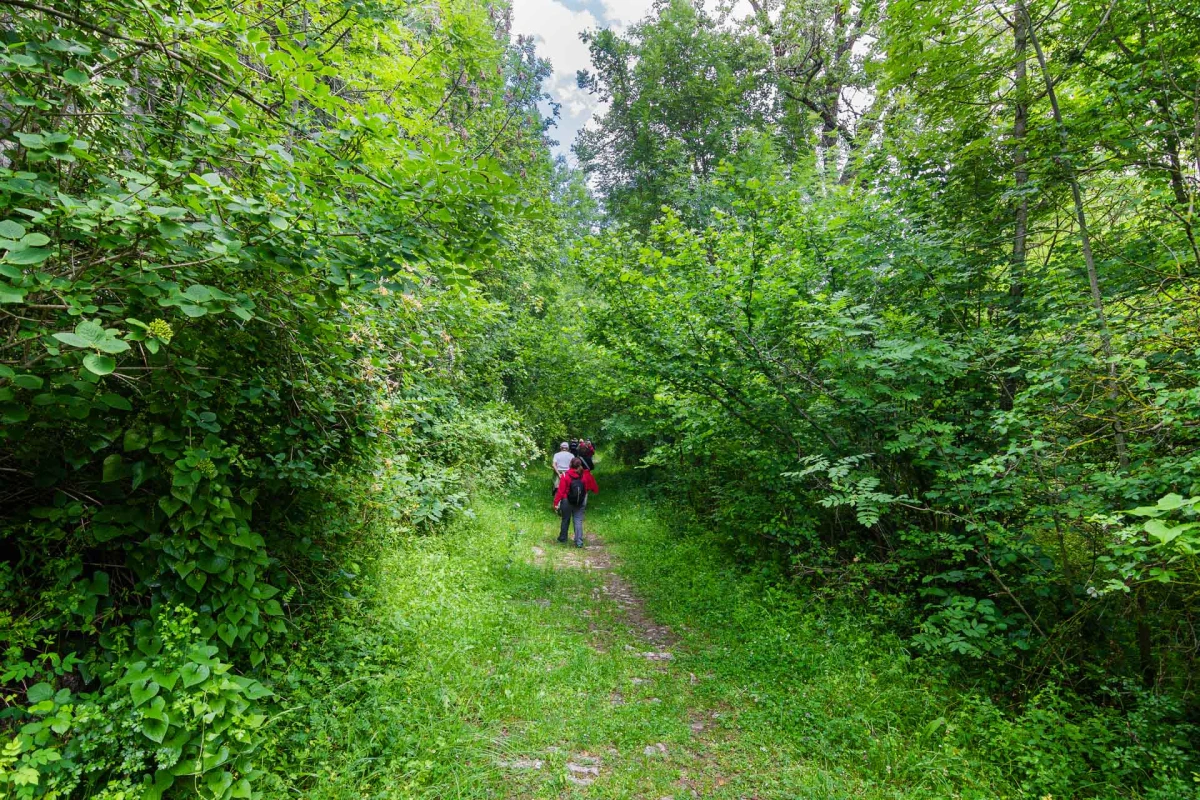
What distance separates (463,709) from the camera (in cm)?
350

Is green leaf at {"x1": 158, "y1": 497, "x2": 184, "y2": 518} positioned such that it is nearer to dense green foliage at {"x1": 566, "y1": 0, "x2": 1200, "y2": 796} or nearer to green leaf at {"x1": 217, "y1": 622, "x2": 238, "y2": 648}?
green leaf at {"x1": 217, "y1": 622, "x2": 238, "y2": 648}

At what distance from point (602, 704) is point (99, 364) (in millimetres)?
3970

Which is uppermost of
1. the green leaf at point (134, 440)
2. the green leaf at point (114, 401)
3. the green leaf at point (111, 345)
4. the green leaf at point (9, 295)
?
the green leaf at point (9, 295)

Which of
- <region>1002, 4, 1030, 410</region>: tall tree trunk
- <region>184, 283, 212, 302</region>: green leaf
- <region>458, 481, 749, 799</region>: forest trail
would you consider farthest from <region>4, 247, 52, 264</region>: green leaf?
<region>1002, 4, 1030, 410</region>: tall tree trunk

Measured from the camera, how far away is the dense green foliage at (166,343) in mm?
1910

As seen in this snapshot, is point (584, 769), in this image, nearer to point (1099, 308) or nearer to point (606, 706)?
point (606, 706)

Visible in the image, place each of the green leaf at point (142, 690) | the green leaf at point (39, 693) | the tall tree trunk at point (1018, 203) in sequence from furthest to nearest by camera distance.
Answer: the tall tree trunk at point (1018, 203) → the green leaf at point (142, 690) → the green leaf at point (39, 693)

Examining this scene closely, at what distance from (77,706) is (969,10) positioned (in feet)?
27.0

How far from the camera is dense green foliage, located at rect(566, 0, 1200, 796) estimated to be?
3.10 meters

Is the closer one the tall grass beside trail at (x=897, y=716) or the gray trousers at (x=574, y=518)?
the tall grass beside trail at (x=897, y=716)

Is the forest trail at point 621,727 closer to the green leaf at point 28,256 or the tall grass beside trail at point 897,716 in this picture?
the tall grass beside trail at point 897,716

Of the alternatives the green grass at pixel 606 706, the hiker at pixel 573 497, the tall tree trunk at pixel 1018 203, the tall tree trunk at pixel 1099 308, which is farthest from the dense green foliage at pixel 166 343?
the hiker at pixel 573 497

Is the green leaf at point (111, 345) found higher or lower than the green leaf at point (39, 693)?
higher

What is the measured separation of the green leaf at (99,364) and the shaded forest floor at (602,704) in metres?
2.33
